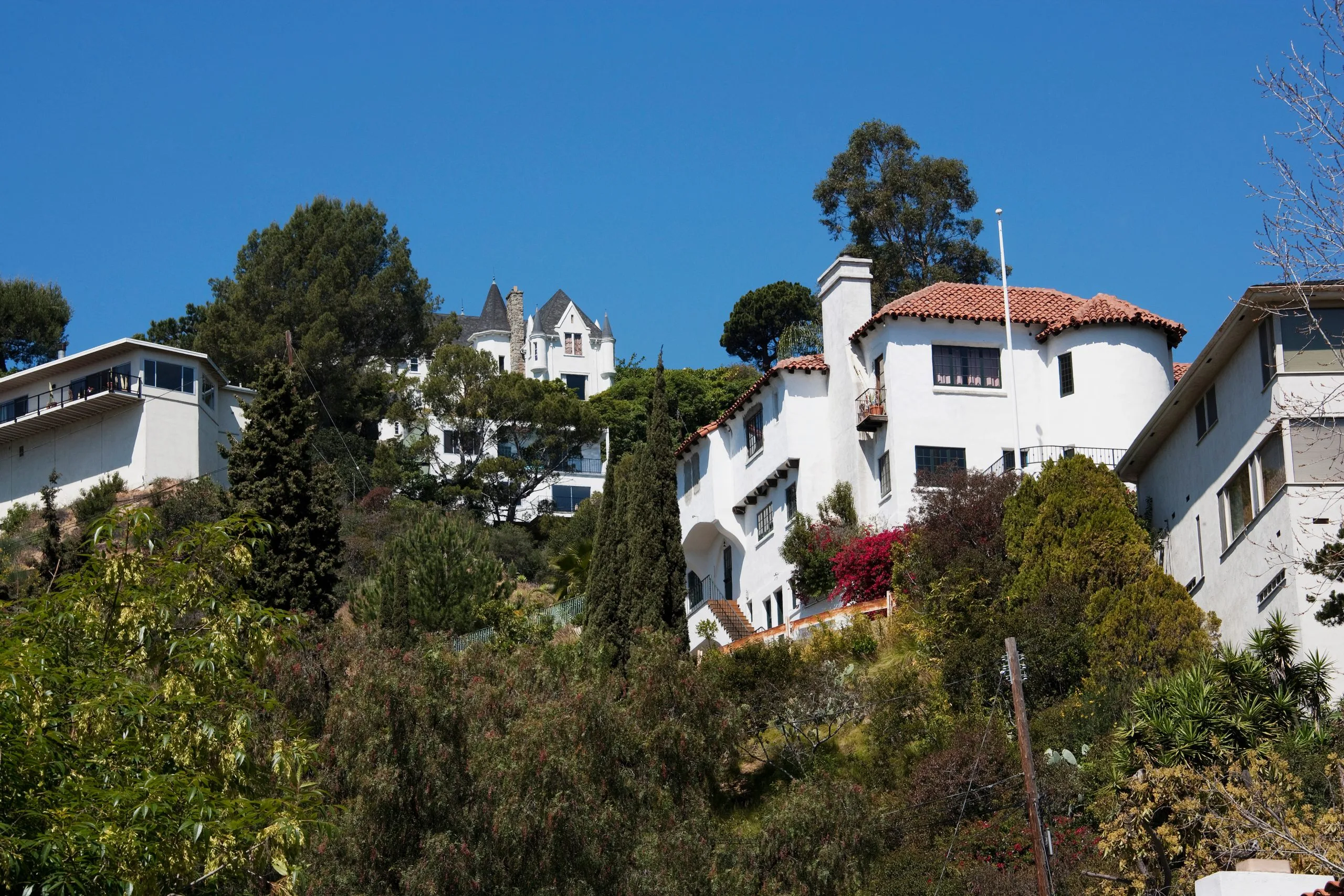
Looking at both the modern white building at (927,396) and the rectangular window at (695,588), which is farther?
the rectangular window at (695,588)

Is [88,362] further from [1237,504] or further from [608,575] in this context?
[1237,504]

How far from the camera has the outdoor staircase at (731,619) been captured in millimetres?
49062

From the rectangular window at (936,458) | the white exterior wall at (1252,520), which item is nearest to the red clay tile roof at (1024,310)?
the rectangular window at (936,458)

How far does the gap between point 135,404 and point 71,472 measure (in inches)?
171

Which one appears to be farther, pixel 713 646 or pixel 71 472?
pixel 71 472

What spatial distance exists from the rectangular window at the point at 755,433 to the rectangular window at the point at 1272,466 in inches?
850

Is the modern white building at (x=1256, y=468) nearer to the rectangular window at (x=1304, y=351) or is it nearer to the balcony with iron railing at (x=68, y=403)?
the rectangular window at (x=1304, y=351)

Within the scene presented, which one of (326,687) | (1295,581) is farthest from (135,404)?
(1295,581)

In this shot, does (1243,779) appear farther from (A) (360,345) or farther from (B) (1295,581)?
(A) (360,345)

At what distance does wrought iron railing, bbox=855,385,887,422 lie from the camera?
1898 inches

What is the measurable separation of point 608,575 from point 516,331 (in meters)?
70.1

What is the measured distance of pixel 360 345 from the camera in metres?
80.9

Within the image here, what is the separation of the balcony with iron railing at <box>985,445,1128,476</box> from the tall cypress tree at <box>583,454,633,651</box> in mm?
10387

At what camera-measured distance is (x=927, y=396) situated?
47969 millimetres
